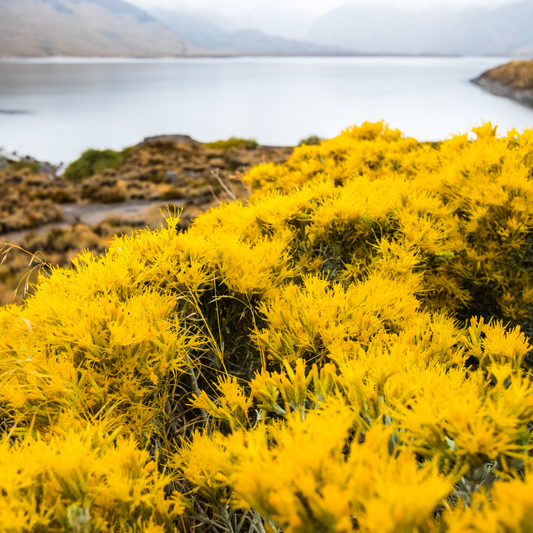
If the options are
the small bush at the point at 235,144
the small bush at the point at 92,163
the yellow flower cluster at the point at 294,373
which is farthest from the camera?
the small bush at the point at 235,144

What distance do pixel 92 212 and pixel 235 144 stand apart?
22.1 metres

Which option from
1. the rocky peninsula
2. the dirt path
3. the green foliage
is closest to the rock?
the green foliage

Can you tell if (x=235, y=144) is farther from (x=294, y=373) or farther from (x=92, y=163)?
(x=294, y=373)

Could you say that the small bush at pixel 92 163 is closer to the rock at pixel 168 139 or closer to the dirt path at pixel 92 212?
the rock at pixel 168 139

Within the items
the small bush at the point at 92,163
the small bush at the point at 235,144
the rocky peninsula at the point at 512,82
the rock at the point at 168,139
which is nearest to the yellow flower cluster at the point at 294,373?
the small bush at the point at 235,144

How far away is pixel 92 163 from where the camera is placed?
3484cm

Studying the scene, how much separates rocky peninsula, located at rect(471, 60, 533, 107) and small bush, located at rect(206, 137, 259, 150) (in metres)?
25.9

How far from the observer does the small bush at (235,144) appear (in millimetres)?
35256

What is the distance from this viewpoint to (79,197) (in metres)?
20.6

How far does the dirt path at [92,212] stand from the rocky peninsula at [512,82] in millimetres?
36016

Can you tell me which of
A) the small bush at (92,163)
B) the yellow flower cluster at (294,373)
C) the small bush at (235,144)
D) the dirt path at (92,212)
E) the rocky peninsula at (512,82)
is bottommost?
the dirt path at (92,212)

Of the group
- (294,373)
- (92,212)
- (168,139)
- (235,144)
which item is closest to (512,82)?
(235,144)

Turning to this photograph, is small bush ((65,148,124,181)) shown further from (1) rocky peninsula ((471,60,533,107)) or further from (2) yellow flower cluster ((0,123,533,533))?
(1) rocky peninsula ((471,60,533,107))

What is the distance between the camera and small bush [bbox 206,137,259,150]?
35256 mm
